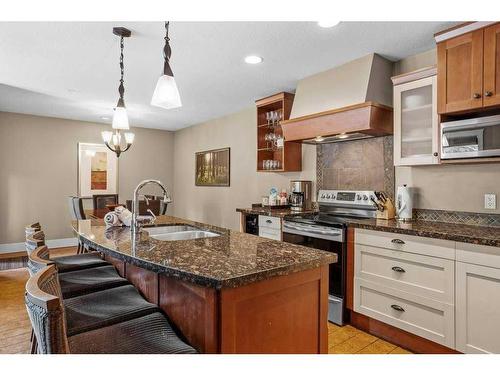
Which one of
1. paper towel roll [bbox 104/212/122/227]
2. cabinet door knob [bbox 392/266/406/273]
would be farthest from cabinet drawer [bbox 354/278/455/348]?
paper towel roll [bbox 104/212/122/227]

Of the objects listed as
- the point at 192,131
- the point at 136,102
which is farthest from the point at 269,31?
the point at 192,131

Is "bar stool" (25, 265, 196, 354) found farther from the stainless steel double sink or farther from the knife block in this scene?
the knife block

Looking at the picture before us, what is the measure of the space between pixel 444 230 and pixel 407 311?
2.13ft

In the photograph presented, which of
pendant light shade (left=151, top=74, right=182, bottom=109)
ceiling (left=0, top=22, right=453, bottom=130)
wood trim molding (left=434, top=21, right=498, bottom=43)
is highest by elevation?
ceiling (left=0, top=22, right=453, bottom=130)

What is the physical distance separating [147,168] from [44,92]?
290 cm

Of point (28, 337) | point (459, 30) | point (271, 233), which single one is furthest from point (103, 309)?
point (459, 30)

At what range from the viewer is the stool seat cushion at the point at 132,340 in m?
1.14

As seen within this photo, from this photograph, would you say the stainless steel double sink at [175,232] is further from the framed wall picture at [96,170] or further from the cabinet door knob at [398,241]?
the framed wall picture at [96,170]

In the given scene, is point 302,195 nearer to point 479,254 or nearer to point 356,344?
point 356,344

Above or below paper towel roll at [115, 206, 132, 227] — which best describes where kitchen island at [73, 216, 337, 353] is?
below

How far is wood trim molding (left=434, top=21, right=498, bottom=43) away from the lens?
7.10 feet

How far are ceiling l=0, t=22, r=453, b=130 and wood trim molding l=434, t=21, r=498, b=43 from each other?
2.7 inches

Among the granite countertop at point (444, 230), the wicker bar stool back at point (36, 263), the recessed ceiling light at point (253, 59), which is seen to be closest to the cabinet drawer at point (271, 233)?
the granite countertop at point (444, 230)

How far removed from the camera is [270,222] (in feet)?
11.6
